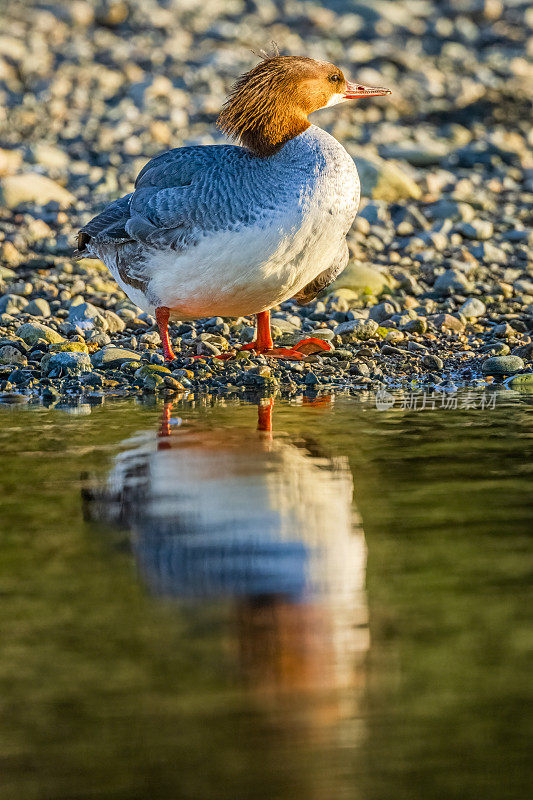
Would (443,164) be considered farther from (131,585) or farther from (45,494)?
(131,585)

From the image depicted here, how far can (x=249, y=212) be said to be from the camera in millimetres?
7301

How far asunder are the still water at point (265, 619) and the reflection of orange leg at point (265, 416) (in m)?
0.41

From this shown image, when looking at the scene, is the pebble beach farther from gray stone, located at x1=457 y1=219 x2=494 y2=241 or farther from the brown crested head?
the brown crested head

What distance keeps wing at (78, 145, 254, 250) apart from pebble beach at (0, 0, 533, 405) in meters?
0.95

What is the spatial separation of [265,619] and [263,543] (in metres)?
0.77

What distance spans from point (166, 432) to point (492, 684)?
11.6 feet

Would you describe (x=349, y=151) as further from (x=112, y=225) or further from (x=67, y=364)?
(x=67, y=364)

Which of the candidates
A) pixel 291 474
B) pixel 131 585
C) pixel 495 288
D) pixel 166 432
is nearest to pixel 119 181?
pixel 495 288

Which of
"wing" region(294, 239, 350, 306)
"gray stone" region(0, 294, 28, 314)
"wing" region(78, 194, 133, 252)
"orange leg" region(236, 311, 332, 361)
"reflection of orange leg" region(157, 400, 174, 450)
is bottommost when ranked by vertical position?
"reflection of orange leg" region(157, 400, 174, 450)

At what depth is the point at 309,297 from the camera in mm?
8625

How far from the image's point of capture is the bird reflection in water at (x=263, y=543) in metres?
3.24

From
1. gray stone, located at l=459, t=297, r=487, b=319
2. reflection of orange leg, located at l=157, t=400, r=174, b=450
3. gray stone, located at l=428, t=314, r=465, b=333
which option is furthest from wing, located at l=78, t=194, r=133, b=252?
gray stone, located at l=459, t=297, r=487, b=319

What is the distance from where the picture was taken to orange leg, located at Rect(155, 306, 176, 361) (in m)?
8.06

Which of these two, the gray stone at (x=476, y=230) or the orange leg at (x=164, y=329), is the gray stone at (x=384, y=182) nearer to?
the gray stone at (x=476, y=230)
